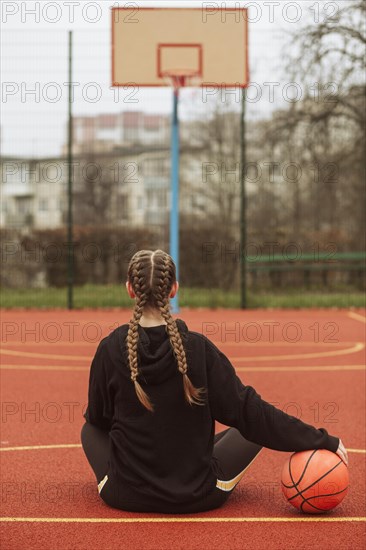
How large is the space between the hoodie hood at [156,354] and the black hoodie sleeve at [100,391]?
184mm

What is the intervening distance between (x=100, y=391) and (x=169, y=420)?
0.32 m

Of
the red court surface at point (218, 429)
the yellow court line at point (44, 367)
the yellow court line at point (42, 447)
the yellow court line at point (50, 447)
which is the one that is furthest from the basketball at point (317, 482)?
the yellow court line at point (44, 367)

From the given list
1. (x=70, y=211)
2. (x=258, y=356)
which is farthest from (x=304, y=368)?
(x=70, y=211)

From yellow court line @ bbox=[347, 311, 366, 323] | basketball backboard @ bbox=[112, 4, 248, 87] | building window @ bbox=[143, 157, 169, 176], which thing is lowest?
yellow court line @ bbox=[347, 311, 366, 323]

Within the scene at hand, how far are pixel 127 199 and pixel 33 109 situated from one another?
309cm

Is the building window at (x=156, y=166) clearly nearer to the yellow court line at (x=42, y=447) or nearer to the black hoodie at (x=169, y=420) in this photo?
the yellow court line at (x=42, y=447)

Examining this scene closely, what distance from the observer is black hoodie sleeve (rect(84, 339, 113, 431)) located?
4.19 metres

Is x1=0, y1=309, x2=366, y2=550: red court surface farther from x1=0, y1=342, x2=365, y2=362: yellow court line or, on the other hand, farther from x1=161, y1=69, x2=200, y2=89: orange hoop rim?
x1=161, y1=69, x2=200, y2=89: orange hoop rim

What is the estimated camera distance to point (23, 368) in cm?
909

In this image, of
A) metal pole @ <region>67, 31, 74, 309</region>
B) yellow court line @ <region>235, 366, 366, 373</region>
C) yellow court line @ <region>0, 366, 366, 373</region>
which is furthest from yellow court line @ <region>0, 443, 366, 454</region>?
metal pole @ <region>67, 31, 74, 309</region>

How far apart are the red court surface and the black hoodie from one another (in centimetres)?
13

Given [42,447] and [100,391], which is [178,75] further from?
[100,391]

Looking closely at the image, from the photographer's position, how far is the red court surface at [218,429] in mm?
3898

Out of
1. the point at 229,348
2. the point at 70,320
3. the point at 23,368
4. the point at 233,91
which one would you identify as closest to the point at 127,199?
the point at 233,91
